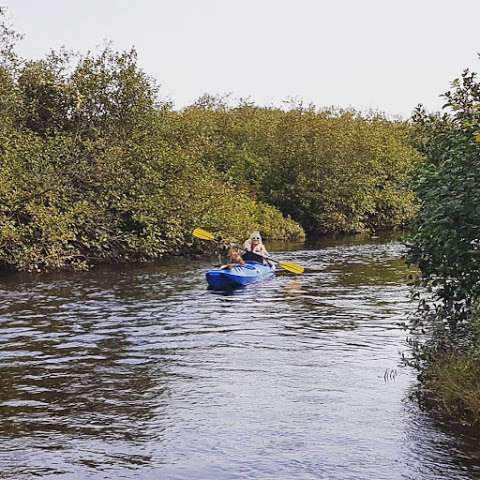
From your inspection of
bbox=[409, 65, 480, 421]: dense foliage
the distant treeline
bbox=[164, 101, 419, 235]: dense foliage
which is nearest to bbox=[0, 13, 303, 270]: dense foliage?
the distant treeline

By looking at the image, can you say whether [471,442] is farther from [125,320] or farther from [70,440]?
[125,320]

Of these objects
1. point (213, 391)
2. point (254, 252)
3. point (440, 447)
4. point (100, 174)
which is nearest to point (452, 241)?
point (440, 447)

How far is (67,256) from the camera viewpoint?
2295 centimetres

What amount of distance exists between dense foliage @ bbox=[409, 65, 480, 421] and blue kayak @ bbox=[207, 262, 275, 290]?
9144mm

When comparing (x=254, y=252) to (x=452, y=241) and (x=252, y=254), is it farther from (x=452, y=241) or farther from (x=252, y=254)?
(x=452, y=241)

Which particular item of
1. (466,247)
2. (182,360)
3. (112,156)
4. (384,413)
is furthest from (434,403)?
(112,156)

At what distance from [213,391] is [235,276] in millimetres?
10038

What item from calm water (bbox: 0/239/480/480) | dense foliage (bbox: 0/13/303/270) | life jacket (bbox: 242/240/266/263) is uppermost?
dense foliage (bbox: 0/13/303/270)

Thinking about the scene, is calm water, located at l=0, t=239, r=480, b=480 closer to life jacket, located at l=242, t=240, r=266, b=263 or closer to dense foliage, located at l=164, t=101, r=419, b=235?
life jacket, located at l=242, t=240, r=266, b=263

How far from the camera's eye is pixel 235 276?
1980 centimetres

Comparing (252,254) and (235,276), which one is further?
(252,254)

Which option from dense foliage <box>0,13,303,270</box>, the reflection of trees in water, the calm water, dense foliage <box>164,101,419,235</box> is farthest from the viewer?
dense foliage <box>164,101,419,235</box>

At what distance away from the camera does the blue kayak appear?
1941 centimetres

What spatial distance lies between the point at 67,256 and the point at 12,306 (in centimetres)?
634
